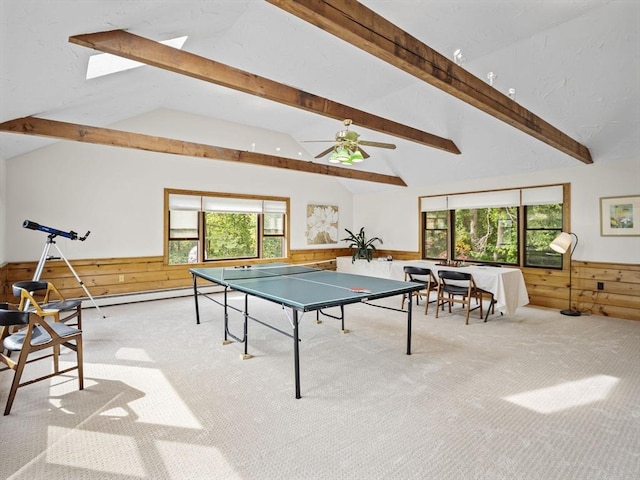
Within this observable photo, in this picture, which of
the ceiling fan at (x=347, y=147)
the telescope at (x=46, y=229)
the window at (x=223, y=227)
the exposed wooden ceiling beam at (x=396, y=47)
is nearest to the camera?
the exposed wooden ceiling beam at (x=396, y=47)

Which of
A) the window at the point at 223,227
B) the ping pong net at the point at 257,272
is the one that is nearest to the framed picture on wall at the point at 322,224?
the window at the point at 223,227

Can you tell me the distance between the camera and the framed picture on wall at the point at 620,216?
15.4 ft

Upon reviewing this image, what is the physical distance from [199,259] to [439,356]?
4.77 m

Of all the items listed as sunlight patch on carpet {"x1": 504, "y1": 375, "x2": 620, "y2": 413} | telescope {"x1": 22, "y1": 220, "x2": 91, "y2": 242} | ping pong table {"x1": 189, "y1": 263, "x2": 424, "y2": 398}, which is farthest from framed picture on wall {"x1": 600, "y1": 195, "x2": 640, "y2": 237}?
telescope {"x1": 22, "y1": 220, "x2": 91, "y2": 242}

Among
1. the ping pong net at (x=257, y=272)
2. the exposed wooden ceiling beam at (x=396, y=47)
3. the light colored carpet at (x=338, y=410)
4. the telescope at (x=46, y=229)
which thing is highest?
the exposed wooden ceiling beam at (x=396, y=47)

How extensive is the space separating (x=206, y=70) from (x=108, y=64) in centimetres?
101

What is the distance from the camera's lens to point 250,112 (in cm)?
613

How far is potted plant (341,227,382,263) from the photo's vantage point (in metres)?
8.07

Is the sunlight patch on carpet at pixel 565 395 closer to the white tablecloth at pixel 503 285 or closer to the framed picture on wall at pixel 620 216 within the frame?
the white tablecloth at pixel 503 285

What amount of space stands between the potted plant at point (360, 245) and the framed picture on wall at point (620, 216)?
421 cm

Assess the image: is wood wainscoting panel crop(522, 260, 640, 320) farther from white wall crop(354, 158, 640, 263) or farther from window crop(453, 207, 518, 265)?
window crop(453, 207, 518, 265)

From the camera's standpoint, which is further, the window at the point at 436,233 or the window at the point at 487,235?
the window at the point at 436,233

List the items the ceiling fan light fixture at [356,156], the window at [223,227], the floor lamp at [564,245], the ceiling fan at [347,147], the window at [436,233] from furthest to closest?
the window at [436,233] < the window at [223,227] < the floor lamp at [564,245] < the ceiling fan light fixture at [356,156] < the ceiling fan at [347,147]

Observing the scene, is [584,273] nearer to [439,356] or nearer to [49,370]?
[439,356]
